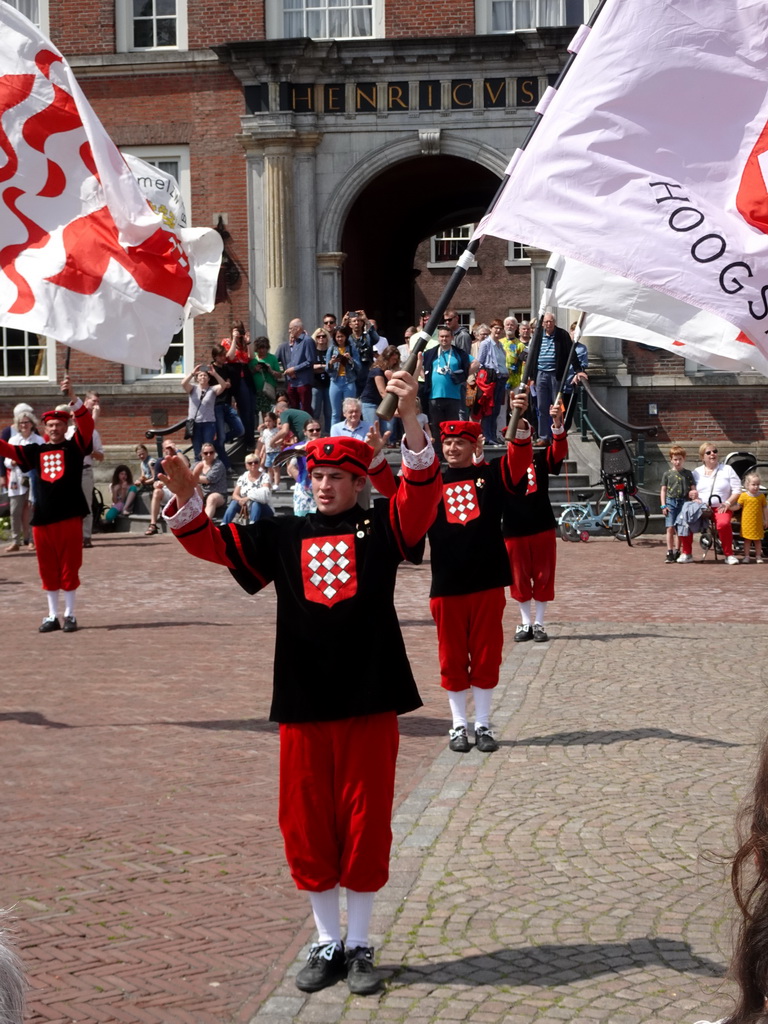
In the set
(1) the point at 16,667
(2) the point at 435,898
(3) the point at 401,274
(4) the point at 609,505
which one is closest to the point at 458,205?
(3) the point at 401,274

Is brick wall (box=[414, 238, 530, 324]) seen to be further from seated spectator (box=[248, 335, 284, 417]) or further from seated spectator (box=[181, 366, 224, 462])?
seated spectator (box=[181, 366, 224, 462])

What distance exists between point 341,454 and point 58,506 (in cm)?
805

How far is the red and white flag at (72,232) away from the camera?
8242 mm

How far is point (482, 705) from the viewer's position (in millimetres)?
8016

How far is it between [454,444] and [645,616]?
5.46 meters

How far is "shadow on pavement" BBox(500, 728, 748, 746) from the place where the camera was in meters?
7.99

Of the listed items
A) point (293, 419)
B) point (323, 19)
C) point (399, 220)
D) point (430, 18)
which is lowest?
point (293, 419)

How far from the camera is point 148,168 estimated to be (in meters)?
11.1

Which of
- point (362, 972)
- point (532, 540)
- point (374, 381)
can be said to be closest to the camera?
point (362, 972)

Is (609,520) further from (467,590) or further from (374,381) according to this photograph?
(467,590)

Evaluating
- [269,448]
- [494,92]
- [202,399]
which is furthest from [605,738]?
[494,92]

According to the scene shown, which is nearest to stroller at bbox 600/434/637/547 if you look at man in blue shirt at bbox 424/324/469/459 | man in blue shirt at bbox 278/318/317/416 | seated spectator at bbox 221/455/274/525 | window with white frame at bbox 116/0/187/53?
man in blue shirt at bbox 424/324/469/459

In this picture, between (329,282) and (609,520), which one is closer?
(609,520)

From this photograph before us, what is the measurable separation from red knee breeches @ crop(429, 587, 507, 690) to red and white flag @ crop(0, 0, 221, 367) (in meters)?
2.28
